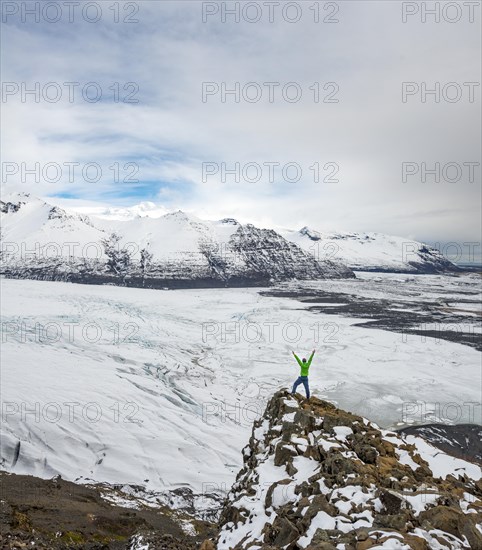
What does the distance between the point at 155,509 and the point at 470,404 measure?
75.8 feet

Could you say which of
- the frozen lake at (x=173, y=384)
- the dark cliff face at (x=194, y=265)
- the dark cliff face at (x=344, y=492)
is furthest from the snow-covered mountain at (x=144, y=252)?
the dark cliff face at (x=344, y=492)

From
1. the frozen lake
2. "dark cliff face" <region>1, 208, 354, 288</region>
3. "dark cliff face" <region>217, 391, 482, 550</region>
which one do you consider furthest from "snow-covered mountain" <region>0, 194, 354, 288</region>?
"dark cliff face" <region>217, 391, 482, 550</region>

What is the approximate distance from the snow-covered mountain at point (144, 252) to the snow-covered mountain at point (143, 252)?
0.98ft

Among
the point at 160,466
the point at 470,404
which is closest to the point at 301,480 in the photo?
the point at 160,466

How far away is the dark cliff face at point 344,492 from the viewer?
5.89 metres

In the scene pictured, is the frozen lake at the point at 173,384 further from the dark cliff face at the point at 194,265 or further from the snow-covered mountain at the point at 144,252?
the snow-covered mountain at the point at 144,252

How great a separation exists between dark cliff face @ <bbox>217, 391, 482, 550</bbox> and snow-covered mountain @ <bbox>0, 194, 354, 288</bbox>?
118286 millimetres

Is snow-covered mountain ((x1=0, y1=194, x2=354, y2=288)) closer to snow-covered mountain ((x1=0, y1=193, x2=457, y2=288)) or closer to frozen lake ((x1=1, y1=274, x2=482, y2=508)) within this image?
snow-covered mountain ((x1=0, y1=193, x2=457, y2=288))

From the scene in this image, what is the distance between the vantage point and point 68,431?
1958 cm

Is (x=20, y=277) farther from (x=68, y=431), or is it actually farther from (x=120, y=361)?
(x=68, y=431)

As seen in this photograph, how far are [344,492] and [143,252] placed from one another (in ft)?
475

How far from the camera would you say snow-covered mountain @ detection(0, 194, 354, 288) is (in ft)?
414

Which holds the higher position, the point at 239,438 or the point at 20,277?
the point at 20,277

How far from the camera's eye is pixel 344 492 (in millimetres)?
6980
